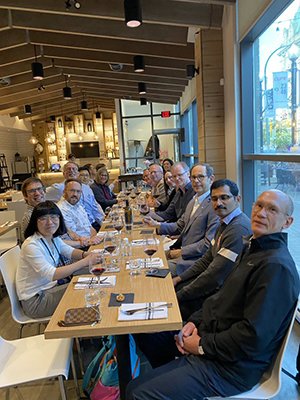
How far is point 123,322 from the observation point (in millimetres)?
1540

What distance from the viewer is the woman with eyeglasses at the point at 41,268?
2.30 meters

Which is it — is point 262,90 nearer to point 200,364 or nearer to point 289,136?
point 289,136

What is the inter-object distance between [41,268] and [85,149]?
13956 millimetres

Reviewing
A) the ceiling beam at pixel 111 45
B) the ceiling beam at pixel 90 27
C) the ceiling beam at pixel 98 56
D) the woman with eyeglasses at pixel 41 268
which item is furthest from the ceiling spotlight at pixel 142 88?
the woman with eyeglasses at pixel 41 268

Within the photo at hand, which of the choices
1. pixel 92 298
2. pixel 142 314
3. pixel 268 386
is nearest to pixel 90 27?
pixel 92 298

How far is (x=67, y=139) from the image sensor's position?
52.3 feet

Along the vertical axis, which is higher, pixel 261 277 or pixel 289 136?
pixel 289 136

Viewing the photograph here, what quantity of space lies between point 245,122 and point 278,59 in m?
1.03

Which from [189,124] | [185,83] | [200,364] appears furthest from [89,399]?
[189,124]

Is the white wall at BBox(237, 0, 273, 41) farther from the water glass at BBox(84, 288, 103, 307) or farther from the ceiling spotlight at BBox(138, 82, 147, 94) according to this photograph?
the ceiling spotlight at BBox(138, 82, 147, 94)

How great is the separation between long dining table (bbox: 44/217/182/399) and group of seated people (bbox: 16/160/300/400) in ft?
0.72

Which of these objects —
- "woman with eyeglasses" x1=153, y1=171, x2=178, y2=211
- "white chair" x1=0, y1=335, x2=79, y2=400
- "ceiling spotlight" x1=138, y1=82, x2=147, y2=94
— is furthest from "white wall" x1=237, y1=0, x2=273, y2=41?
"ceiling spotlight" x1=138, y1=82, x2=147, y2=94

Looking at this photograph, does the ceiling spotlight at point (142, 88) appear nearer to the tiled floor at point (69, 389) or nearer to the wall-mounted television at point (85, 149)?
the wall-mounted television at point (85, 149)

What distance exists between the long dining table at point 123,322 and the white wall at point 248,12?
264 cm
